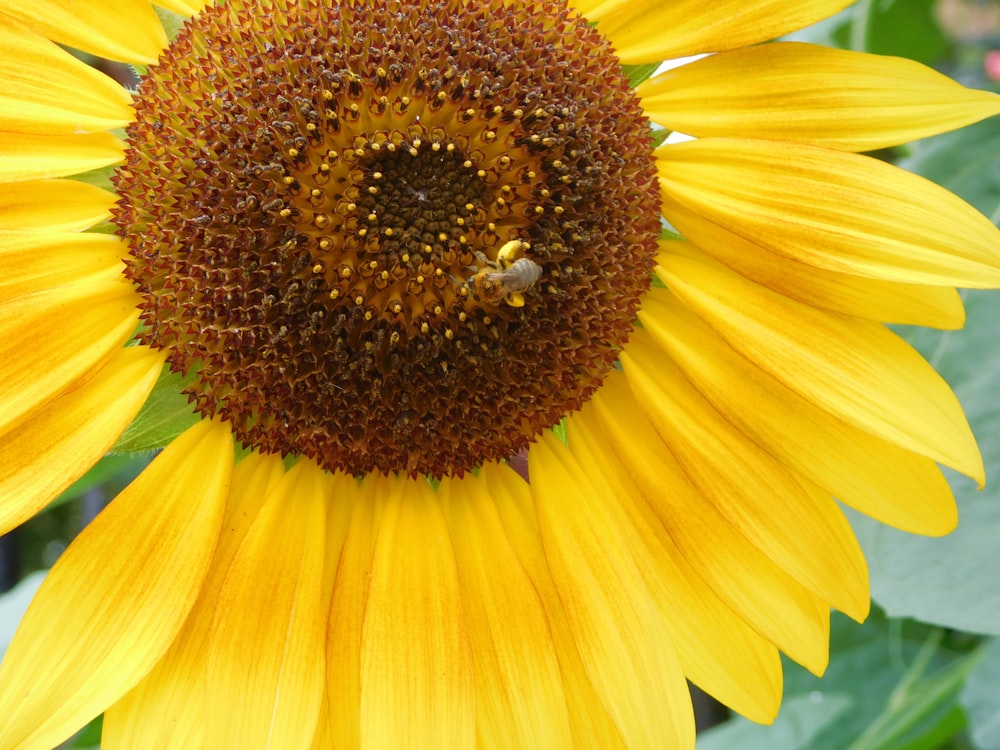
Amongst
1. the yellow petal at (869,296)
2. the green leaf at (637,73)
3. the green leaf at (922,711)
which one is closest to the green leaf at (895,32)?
the green leaf at (637,73)

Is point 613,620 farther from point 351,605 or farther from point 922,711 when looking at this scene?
point 922,711

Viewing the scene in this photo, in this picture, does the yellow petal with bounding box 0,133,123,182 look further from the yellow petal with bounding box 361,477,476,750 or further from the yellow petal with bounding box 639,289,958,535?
the yellow petal with bounding box 639,289,958,535

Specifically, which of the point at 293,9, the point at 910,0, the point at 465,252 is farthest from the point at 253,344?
the point at 910,0

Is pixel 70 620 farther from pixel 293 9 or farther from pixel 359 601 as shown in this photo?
pixel 293 9

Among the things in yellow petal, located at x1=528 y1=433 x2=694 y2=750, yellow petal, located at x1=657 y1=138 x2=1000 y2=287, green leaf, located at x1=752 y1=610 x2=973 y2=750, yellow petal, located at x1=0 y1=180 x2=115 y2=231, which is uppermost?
yellow petal, located at x1=0 y1=180 x2=115 y2=231

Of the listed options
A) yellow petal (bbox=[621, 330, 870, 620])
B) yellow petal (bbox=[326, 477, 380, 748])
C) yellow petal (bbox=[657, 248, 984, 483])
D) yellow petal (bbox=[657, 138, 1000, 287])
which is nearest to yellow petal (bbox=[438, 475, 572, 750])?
yellow petal (bbox=[326, 477, 380, 748])

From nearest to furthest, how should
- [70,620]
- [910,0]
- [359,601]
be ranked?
[70,620] < [359,601] < [910,0]
